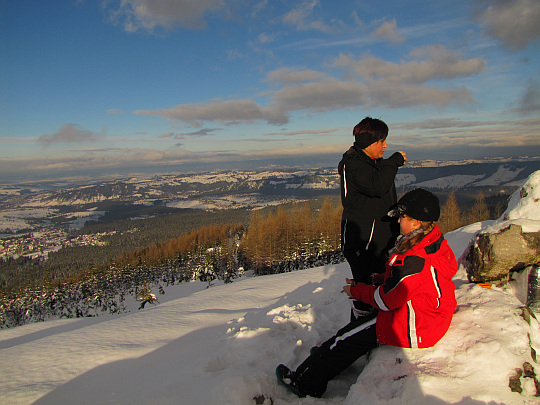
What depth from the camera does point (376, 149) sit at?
3.39 metres

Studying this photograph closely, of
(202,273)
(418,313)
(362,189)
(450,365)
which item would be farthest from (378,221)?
(202,273)

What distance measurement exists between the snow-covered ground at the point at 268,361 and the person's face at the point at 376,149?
2143 millimetres

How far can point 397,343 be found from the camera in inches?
113

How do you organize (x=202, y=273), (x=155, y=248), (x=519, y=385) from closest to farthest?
1. (x=519, y=385)
2. (x=202, y=273)
3. (x=155, y=248)

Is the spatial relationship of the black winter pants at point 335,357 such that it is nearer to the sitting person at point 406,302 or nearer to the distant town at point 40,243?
the sitting person at point 406,302

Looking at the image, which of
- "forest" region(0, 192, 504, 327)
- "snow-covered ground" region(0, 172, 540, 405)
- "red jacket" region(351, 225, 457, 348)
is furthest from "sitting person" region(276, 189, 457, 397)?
"forest" region(0, 192, 504, 327)

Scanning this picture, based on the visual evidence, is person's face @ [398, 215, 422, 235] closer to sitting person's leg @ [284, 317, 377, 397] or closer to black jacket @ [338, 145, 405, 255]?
black jacket @ [338, 145, 405, 255]

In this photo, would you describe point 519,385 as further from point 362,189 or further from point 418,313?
point 362,189

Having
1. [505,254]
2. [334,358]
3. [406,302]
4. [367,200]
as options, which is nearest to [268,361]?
[334,358]

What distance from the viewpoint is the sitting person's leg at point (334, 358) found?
119 inches

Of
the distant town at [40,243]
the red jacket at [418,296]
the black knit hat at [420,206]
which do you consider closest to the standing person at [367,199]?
the black knit hat at [420,206]

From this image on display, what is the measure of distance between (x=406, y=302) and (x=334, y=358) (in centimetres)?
101

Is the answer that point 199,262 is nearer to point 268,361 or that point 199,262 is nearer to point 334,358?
point 268,361

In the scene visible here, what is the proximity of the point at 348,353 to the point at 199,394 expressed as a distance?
1.68m
